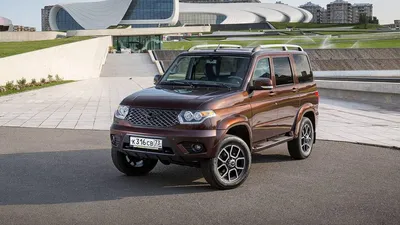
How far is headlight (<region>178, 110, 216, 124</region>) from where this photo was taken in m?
6.53

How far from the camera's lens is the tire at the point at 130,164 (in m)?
7.41

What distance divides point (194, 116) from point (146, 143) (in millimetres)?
701

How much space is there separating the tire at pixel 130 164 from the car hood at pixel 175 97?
0.79 m

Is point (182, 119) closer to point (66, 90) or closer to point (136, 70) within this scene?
point (66, 90)

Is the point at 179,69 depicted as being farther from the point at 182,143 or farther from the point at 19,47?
the point at 19,47

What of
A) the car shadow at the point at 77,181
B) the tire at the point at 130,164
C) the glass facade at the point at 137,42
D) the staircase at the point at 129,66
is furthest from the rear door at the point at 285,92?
the glass facade at the point at 137,42

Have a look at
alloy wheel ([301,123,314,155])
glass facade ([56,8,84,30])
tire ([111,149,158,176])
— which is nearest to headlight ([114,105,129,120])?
tire ([111,149,158,176])

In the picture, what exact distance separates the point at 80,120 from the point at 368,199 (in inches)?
356

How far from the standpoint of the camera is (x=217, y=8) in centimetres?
14988

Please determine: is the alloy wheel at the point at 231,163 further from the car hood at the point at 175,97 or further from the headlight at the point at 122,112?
the headlight at the point at 122,112

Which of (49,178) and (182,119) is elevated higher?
(182,119)

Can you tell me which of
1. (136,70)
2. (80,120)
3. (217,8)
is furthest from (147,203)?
(217,8)

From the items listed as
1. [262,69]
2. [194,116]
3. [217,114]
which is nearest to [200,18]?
[262,69]

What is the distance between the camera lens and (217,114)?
6.64 meters
